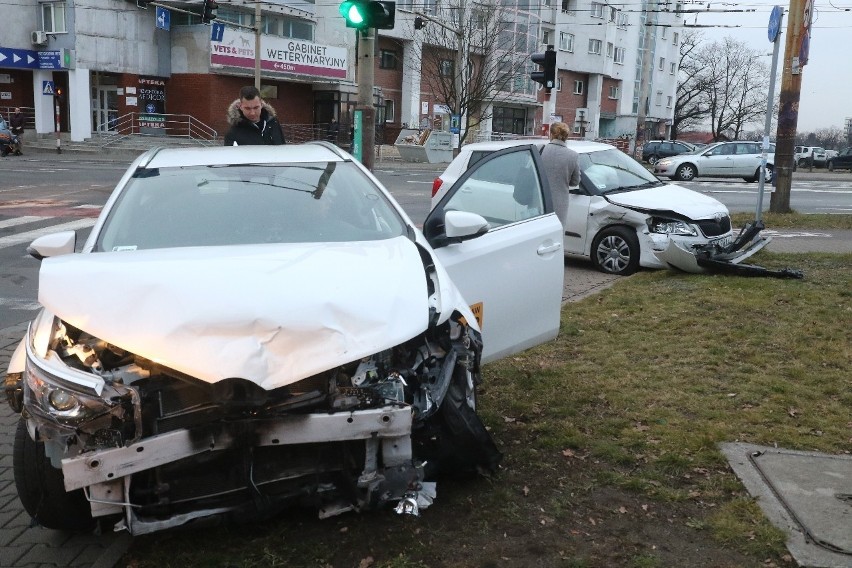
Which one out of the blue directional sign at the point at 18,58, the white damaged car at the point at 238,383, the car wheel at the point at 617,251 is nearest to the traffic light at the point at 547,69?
the car wheel at the point at 617,251

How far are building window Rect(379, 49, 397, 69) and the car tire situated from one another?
167 ft

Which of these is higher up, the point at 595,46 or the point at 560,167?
the point at 595,46

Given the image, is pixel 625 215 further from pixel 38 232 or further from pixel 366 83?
pixel 38 232

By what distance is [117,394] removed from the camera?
3.17 meters

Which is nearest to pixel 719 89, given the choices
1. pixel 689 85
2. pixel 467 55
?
pixel 689 85

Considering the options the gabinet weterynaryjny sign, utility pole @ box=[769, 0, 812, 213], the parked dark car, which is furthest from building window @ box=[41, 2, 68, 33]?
utility pole @ box=[769, 0, 812, 213]

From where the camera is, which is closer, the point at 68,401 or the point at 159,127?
the point at 68,401

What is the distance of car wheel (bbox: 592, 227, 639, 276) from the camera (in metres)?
10.5

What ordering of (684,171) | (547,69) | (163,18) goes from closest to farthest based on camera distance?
(547,69)
(684,171)
(163,18)

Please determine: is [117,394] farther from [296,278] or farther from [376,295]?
[376,295]

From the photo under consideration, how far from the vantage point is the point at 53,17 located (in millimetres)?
40188

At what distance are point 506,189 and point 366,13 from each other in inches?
174

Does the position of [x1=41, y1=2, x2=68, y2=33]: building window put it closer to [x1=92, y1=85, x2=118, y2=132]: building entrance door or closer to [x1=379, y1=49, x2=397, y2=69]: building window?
[x1=92, y1=85, x2=118, y2=132]: building entrance door

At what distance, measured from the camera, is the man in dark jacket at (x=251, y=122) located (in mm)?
7672
